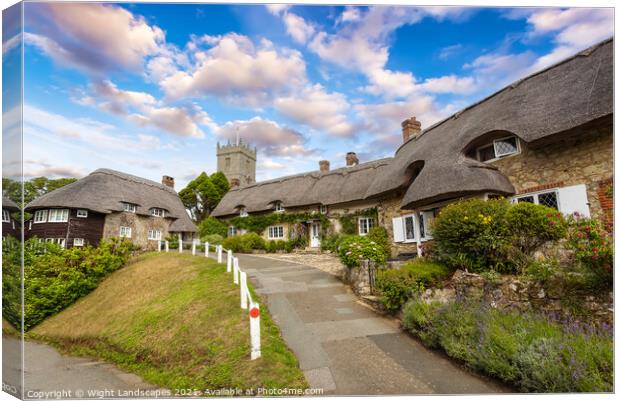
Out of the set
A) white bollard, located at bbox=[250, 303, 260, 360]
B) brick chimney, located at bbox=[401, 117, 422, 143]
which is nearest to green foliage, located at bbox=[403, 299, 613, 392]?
white bollard, located at bbox=[250, 303, 260, 360]

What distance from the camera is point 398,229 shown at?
42.3ft

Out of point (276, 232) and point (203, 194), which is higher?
point (203, 194)

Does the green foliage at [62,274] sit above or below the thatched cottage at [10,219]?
below

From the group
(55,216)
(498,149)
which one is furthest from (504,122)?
(55,216)

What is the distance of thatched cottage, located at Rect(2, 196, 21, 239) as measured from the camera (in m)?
3.44

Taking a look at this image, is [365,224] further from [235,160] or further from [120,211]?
[235,160]

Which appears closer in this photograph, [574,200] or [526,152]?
[574,200]

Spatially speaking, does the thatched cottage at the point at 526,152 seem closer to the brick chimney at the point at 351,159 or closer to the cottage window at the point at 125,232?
the brick chimney at the point at 351,159

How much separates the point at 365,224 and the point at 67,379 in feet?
49.5

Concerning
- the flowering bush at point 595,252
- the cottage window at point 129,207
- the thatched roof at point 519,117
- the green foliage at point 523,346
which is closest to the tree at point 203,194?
the cottage window at point 129,207

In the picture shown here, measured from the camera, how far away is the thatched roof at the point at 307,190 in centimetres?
1861

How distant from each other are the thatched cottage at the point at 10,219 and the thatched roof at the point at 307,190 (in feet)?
50.3

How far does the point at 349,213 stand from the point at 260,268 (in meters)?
7.92

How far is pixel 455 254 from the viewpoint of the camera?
6781 millimetres
